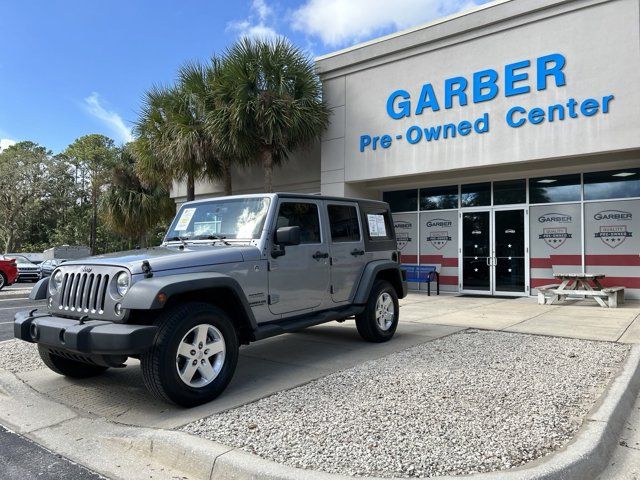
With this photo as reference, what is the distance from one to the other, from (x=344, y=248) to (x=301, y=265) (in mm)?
908

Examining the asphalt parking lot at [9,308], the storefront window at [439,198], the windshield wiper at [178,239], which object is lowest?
the asphalt parking lot at [9,308]

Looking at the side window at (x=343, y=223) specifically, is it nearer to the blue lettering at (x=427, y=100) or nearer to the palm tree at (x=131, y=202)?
the blue lettering at (x=427, y=100)

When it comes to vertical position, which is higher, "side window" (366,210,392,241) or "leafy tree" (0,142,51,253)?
"leafy tree" (0,142,51,253)

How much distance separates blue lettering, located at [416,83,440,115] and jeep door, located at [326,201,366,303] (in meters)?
7.28

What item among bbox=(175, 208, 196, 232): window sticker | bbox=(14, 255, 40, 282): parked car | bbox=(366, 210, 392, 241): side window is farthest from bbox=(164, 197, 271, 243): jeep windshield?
bbox=(14, 255, 40, 282): parked car

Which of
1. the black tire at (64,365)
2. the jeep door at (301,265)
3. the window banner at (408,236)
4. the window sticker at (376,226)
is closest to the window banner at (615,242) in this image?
the window banner at (408,236)

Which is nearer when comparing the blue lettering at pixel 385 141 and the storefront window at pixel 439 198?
the blue lettering at pixel 385 141

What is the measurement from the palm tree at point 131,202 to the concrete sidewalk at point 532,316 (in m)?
12.8

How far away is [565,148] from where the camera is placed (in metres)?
11.0

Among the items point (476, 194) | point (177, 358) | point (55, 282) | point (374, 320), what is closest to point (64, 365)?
point (55, 282)

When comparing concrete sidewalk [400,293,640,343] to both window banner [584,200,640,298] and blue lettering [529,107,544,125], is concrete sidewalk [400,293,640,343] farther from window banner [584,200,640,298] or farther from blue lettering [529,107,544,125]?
blue lettering [529,107,544,125]

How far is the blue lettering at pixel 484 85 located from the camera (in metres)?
11.9

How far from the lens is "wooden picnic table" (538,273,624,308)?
34.7 ft

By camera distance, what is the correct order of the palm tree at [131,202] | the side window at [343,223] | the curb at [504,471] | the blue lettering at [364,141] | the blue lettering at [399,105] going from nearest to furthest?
the curb at [504,471] → the side window at [343,223] → the blue lettering at [399,105] → the blue lettering at [364,141] → the palm tree at [131,202]
